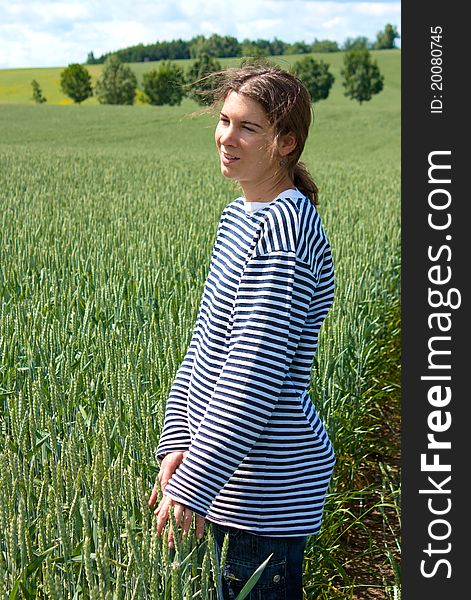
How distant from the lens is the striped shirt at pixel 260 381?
130 cm

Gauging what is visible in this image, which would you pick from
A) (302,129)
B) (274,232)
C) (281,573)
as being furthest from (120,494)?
(302,129)

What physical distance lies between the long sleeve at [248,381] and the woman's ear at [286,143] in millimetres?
222

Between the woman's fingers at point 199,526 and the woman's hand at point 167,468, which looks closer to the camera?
the woman's fingers at point 199,526

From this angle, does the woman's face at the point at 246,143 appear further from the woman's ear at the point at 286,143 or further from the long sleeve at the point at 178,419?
the long sleeve at the point at 178,419

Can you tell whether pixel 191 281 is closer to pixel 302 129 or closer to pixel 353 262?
pixel 353 262

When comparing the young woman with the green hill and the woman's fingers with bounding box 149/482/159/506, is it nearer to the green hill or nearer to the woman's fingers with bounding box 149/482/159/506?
the woman's fingers with bounding box 149/482/159/506

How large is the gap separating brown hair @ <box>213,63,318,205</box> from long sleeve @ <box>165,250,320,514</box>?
0.83 ft

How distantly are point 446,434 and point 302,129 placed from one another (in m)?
0.69

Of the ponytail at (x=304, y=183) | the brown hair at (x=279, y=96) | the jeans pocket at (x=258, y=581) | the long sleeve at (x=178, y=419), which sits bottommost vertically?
the jeans pocket at (x=258, y=581)

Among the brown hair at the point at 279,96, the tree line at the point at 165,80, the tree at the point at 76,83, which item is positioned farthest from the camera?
the tree at the point at 76,83

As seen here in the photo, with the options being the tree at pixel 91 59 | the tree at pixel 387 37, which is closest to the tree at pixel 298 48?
the tree at pixel 387 37

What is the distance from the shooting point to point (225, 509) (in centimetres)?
141

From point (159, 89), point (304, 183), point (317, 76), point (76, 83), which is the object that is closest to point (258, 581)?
point (304, 183)

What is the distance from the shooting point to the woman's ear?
1418 mm
